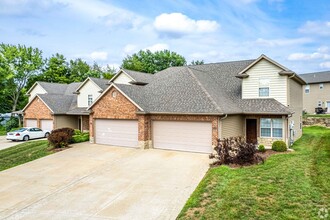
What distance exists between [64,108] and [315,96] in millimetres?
37363

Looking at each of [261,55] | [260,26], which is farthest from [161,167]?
[260,26]

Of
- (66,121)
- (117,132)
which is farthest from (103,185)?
(66,121)

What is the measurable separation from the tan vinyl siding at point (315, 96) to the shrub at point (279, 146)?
1155 inches

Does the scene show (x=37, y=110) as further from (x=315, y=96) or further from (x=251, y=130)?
(x=315, y=96)

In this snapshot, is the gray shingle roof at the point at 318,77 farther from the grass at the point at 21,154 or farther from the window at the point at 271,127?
the grass at the point at 21,154

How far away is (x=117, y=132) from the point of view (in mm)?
20688

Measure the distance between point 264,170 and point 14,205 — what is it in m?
10.5

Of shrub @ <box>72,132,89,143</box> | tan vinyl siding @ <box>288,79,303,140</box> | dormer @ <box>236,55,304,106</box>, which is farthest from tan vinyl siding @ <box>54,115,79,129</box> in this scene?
tan vinyl siding @ <box>288,79,303,140</box>

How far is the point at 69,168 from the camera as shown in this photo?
1479 centimetres

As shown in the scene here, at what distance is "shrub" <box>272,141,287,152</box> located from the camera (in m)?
16.9

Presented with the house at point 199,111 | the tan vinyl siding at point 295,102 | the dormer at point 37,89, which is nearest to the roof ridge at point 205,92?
the house at point 199,111

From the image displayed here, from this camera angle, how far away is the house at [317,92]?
133ft

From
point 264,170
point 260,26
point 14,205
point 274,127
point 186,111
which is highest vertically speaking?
point 260,26

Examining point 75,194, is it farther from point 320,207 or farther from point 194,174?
point 320,207
